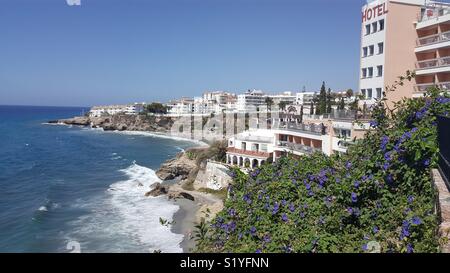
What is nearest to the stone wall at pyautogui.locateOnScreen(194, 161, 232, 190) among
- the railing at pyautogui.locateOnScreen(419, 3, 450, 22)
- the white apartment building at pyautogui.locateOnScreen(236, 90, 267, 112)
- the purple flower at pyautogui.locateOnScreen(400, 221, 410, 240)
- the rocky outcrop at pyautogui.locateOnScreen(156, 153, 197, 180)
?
the rocky outcrop at pyautogui.locateOnScreen(156, 153, 197, 180)

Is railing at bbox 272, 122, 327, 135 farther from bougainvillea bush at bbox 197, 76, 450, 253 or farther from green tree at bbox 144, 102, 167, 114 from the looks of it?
green tree at bbox 144, 102, 167, 114

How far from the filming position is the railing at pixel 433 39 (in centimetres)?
2155

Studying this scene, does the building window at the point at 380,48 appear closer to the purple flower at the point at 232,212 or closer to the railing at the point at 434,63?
the railing at the point at 434,63

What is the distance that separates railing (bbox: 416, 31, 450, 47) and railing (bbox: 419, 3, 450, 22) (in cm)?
118

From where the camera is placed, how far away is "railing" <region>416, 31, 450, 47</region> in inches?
849

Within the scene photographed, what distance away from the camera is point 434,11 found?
2314cm

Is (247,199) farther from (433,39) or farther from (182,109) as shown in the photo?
(182,109)

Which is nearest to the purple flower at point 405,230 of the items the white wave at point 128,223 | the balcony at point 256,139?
the white wave at point 128,223

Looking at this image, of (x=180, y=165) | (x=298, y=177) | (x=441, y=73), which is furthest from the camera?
(x=180, y=165)

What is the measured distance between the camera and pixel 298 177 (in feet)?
21.9

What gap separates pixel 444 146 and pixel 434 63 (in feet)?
65.6

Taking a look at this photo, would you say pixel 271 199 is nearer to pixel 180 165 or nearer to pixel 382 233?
pixel 382 233

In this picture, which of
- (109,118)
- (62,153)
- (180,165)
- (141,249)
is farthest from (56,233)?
(109,118)
